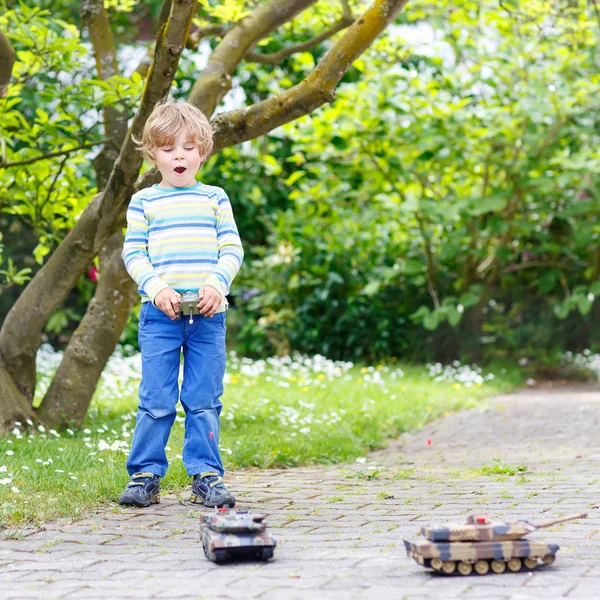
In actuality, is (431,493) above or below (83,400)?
below

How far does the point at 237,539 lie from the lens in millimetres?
2500

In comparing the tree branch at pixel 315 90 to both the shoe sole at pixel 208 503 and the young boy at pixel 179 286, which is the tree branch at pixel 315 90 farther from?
the shoe sole at pixel 208 503

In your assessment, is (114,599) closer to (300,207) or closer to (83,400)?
(83,400)

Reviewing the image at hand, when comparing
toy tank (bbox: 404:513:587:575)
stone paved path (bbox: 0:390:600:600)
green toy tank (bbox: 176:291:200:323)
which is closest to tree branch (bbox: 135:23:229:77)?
green toy tank (bbox: 176:291:200:323)

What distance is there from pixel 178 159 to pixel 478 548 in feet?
5.94

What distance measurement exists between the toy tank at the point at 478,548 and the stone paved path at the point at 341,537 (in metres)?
0.04

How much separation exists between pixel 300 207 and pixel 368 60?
2326mm

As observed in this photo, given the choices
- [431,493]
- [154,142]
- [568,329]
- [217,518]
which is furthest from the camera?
[568,329]

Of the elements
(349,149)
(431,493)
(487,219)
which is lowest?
(431,493)

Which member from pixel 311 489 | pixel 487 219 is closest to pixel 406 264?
pixel 487 219

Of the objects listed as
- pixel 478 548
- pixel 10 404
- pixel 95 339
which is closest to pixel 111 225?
pixel 95 339

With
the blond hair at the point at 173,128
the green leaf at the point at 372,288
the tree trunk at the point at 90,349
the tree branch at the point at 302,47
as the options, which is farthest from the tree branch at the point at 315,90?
the green leaf at the point at 372,288

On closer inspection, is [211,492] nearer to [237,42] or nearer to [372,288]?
[237,42]

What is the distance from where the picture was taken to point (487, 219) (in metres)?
9.54
